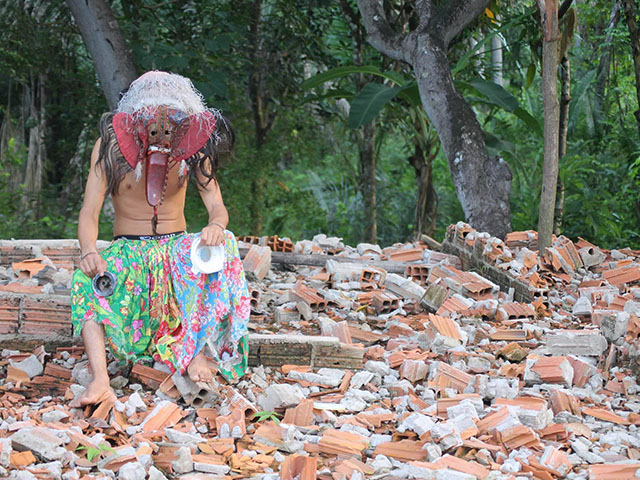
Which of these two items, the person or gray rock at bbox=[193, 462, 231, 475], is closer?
gray rock at bbox=[193, 462, 231, 475]

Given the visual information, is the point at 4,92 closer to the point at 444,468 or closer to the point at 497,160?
the point at 497,160

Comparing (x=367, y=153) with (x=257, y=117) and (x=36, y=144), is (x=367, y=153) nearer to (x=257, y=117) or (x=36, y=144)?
(x=257, y=117)

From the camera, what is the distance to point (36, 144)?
26.6ft

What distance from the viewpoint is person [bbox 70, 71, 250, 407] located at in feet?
9.75

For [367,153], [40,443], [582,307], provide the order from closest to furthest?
[40,443] < [582,307] < [367,153]

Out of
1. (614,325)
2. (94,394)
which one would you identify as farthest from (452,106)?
(94,394)

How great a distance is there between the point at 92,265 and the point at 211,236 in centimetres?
46

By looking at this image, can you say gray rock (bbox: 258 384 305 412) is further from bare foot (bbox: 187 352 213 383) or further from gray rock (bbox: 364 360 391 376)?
gray rock (bbox: 364 360 391 376)

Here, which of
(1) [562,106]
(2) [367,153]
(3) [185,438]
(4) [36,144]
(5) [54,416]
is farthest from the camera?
(4) [36,144]

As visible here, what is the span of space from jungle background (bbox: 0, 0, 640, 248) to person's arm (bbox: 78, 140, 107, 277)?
9.30ft

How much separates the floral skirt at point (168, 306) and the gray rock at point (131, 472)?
68cm

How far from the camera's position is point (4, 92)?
29.6ft

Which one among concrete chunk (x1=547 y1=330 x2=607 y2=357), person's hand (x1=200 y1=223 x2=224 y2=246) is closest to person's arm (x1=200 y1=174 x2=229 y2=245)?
person's hand (x1=200 y1=223 x2=224 y2=246)

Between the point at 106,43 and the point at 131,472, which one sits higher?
the point at 106,43
